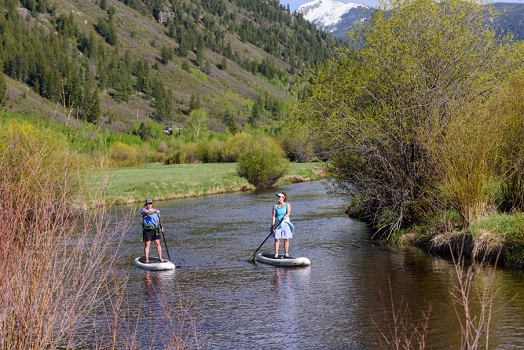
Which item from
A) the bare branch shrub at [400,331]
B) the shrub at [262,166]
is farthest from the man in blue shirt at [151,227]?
the shrub at [262,166]

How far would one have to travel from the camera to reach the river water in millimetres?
12711

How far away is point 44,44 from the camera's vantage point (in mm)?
149250

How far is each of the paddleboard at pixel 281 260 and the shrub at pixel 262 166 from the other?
116 feet

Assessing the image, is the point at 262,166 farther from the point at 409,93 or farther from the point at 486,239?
the point at 486,239

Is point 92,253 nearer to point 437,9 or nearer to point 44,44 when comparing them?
point 437,9

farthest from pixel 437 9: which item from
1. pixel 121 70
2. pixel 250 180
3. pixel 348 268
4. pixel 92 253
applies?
pixel 121 70

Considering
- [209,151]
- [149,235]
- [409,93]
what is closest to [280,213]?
[149,235]

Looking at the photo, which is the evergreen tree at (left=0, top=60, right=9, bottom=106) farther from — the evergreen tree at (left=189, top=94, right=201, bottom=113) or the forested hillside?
the evergreen tree at (left=189, top=94, right=201, bottom=113)

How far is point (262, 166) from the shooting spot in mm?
57094

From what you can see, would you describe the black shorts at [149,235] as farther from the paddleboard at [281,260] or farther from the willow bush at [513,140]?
the willow bush at [513,140]

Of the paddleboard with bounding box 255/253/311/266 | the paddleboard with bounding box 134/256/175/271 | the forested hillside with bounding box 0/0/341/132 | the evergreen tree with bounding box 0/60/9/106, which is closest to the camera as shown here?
the evergreen tree with bounding box 0/60/9/106

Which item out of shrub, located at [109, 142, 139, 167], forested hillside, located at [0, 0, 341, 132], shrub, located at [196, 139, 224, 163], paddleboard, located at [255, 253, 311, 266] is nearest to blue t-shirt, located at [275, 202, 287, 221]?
paddleboard, located at [255, 253, 311, 266]

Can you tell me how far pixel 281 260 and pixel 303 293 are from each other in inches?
153

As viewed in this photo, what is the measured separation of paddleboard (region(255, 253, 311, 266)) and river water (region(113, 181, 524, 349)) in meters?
0.25
